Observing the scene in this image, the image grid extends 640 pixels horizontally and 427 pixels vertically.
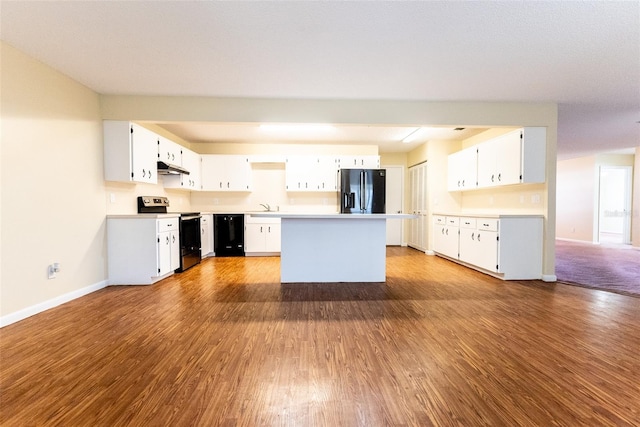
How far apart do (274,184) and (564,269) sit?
18.7 feet

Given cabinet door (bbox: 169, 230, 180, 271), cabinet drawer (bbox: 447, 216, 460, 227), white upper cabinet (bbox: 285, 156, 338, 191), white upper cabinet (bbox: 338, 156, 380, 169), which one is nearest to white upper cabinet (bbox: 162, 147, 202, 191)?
cabinet door (bbox: 169, 230, 180, 271)

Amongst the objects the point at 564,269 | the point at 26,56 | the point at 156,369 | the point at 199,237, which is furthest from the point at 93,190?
the point at 564,269

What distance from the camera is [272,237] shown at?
20.2 ft

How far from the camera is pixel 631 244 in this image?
24.7ft

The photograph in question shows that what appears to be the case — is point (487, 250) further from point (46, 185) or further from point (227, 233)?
point (46, 185)

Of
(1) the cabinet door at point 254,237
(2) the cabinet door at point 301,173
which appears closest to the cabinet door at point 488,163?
(2) the cabinet door at point 301,173

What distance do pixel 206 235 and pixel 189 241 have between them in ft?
3.35

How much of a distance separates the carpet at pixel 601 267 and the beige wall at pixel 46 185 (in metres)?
6.26

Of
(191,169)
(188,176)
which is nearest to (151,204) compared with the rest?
(188,176)

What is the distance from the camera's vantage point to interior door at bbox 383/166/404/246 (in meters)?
7.63

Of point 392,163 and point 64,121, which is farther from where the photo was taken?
point 392,163

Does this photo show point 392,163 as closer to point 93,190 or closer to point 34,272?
point 93,190

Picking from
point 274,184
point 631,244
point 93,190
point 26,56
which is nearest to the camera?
point 26,56

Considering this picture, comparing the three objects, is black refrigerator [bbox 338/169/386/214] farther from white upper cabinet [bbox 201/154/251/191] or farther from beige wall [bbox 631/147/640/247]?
beige wall [bbox 631/147/640/247]
